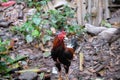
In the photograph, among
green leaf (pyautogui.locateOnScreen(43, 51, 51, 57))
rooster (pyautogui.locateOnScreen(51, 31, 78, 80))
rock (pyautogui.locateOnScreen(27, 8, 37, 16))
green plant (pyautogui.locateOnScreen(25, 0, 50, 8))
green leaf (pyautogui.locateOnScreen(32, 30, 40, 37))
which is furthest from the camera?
rock (pyautogui.locateOnScreen(27, 8, 37, 16))

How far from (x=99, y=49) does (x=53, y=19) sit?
54.1 inches

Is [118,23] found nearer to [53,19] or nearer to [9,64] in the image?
[53,19]

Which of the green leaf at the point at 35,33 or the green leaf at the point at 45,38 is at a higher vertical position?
the green leaf at the point at 35,33

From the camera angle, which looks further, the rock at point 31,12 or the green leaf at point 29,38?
the rock at point 31,12

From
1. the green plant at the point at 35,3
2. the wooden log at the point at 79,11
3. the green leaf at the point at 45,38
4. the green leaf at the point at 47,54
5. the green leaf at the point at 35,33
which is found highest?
the green plant at the point at 35,3

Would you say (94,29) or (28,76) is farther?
(94,29)

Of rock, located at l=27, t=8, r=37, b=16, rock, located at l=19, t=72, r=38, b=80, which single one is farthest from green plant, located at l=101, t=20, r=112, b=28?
rock, located at l=19, t=72, r=38, b=80

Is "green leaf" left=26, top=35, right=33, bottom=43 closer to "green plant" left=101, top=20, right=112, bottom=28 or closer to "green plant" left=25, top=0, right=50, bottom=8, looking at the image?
"green plant" left=25, top=0, right=50, bottom=8

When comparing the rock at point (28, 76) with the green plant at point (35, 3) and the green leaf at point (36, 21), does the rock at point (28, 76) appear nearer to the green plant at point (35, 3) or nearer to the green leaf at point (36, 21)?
→ the green leaf at point (36, 21)

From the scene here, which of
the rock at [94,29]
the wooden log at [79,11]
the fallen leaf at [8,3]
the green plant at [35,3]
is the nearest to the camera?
the rock at [94,29]

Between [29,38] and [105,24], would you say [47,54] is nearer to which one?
[29,38]

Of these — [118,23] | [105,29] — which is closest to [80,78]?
[105,29]

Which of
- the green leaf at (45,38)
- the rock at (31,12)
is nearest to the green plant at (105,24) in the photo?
the green leaf at (45,38)

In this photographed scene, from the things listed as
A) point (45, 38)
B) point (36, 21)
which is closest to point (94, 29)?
point (45, 38)
